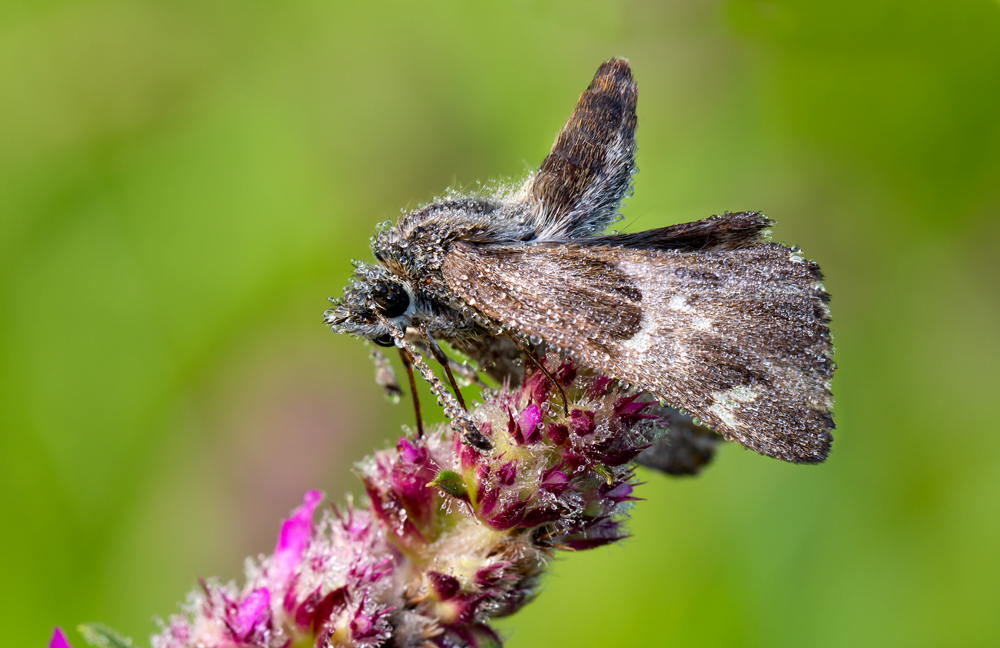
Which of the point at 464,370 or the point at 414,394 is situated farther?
the point at 464,370

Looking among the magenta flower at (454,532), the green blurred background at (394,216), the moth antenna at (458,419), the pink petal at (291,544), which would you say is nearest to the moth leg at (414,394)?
the magenta flower at (454,532)

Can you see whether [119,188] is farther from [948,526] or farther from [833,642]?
[948,526]

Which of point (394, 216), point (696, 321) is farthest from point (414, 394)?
point (394, 216)

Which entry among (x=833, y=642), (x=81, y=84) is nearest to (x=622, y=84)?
(x=833, y=642)

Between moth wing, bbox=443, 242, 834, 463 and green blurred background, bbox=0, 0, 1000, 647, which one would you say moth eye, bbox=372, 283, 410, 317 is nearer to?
moth wing, bbox=443, 242, 834, 463

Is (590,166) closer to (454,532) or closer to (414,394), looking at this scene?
(414,394)
